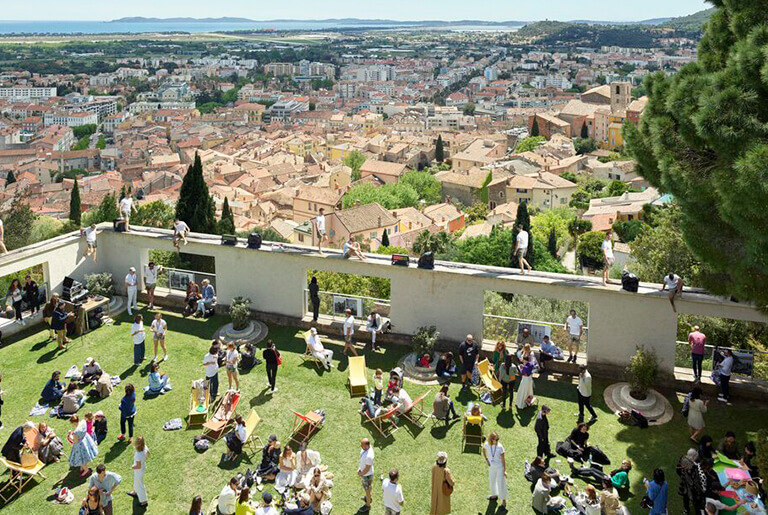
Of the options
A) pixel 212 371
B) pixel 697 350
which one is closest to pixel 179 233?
pixel 212 371

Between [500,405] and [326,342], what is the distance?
4.20m

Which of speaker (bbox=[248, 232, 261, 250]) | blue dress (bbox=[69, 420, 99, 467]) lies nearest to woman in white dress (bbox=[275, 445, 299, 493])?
blue dress (bbox=[69, 420, 99, 467])

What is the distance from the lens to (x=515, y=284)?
13.6 m

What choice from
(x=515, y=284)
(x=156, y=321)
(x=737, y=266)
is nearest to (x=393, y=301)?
(x=515, y=284)

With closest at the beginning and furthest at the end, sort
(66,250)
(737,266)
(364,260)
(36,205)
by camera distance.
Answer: (737,266)
(364,260)
(66,250)
(36,205)

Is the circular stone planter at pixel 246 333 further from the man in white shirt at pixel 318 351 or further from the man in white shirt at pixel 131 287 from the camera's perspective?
the man in white shirt at pixel 131 287

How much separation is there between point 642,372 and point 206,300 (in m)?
9.34

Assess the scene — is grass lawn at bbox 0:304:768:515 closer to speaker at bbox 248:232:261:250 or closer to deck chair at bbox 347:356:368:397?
deck chair at bbox 347:356:368:397

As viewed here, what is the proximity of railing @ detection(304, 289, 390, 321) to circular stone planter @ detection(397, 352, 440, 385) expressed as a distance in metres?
1.95

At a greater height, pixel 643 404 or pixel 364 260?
pixel 364 260

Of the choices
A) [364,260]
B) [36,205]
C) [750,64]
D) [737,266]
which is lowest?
[36,205]

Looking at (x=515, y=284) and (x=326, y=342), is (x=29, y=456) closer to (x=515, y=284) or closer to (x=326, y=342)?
(x=326, y=342)

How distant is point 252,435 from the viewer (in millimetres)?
11461

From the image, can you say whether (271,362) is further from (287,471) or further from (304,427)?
(287,471)
